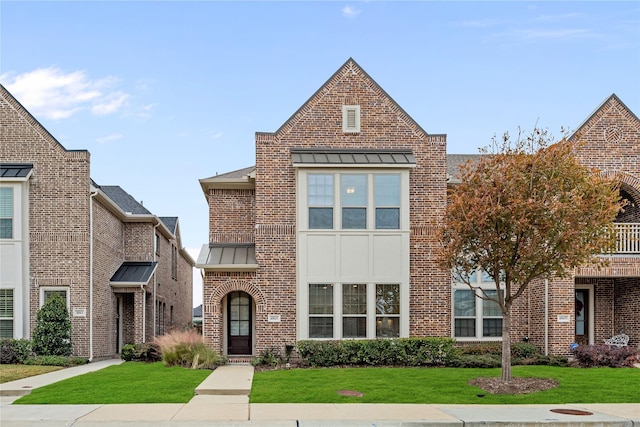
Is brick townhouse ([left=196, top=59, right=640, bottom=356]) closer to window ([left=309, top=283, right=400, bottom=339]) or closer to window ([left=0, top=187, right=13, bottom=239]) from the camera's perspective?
window ([left=309, top=283, right=400, bottom=339])

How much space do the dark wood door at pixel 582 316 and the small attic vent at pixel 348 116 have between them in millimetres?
9720

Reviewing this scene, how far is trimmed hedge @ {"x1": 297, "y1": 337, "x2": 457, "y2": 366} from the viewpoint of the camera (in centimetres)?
1891

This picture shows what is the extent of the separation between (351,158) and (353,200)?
1.33m

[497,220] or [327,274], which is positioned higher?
[497,220]

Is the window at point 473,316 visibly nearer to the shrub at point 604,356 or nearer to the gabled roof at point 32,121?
the shrub at point 604,356

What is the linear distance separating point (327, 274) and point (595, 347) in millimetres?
8344

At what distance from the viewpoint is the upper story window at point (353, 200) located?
20094mm

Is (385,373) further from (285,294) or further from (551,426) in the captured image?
(551,426)

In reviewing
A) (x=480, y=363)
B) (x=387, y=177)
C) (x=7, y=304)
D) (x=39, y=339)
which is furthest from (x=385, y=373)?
(x=7, y=304)

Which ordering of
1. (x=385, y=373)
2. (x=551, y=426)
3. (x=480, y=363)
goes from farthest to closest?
(x=480, y=363)
(x=385, y=373)
(x=551, y=426)

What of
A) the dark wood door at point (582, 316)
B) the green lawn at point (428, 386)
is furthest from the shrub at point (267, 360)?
the dark wood door at point (582, 316)

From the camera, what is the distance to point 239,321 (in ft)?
72.9

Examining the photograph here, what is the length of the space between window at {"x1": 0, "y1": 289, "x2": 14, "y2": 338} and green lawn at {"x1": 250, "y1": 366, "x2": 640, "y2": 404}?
911 cm

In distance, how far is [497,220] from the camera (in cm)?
1416
